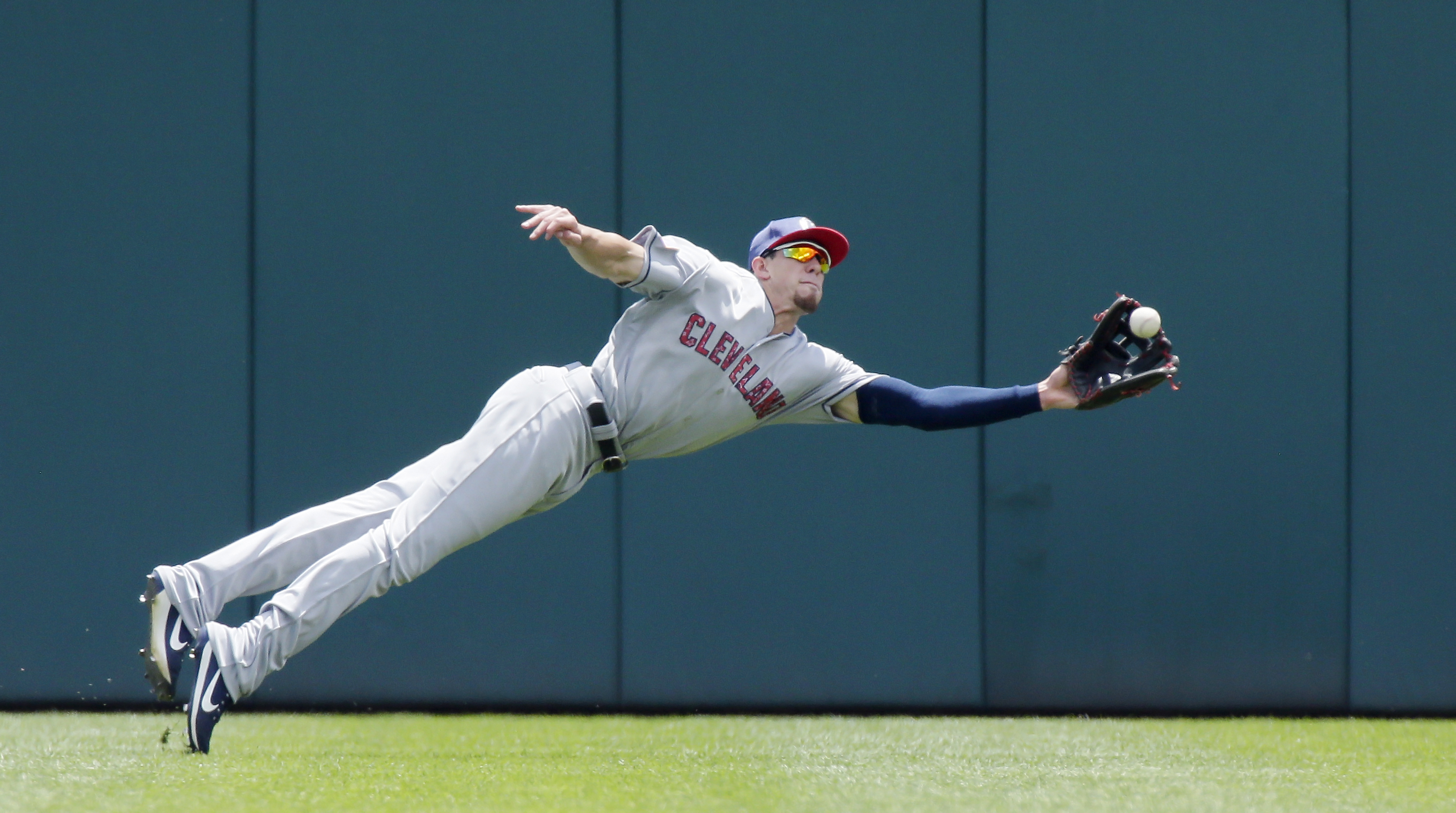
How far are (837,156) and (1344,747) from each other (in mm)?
2967

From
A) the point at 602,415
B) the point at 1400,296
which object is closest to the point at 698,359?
the point at 602,415

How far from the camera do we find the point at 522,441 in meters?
3.94

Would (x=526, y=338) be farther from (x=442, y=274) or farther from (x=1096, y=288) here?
(x=1096, y=288)

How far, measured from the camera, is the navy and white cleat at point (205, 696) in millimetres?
3621

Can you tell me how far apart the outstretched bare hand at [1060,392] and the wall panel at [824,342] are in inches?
77.5

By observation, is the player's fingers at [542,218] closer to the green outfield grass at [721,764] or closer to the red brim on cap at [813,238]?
the red brim on cap at [813,238]

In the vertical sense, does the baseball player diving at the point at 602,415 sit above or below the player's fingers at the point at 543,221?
below

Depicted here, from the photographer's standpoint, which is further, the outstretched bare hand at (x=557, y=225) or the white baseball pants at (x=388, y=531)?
the white baseball pants at (x=388, y=531)

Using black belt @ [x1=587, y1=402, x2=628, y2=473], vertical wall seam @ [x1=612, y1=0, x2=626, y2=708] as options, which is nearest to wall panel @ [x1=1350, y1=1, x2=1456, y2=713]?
vertical wall seam @ [x1=612, y1=0, x2=626, y2=708]

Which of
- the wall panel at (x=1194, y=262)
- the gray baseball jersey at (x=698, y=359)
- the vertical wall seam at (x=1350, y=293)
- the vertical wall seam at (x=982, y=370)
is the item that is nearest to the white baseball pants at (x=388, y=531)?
the gray baseball jersey at (x=698, y=359)

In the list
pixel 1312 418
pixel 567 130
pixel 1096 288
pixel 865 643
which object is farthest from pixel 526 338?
pixel 1312 418

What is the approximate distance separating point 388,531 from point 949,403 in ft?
5.24

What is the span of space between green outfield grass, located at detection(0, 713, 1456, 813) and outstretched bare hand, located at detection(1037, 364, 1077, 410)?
3.48ft

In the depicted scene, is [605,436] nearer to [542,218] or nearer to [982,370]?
[542,218]
